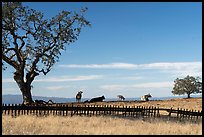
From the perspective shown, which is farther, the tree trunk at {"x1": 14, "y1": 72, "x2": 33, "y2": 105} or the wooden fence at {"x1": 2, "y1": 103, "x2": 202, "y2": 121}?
the tree trunk at {"x1": 14, "y1": 72, "x2": 33, "y2": 105}

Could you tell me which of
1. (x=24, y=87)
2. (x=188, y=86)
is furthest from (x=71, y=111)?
(x=188, y=86)

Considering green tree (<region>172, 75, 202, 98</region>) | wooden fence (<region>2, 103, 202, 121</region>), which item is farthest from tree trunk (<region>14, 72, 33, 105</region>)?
green tree (<region>172, 75, 202, 98</region>)

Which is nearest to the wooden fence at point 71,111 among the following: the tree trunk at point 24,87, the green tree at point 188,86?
the tree trunk at point 24,87

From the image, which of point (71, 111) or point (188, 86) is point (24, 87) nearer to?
point (71, 111)

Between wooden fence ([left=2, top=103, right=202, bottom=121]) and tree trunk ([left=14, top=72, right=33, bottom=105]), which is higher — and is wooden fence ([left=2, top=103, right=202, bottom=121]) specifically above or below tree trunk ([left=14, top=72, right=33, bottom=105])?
below

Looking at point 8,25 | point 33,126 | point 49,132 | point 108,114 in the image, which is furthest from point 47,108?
point 8,25

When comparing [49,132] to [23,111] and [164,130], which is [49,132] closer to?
[164,130]

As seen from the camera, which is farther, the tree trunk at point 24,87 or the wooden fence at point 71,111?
the tree trunk at point 24,87

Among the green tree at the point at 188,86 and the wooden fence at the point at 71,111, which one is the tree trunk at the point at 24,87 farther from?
the green tree at the point at 188,86

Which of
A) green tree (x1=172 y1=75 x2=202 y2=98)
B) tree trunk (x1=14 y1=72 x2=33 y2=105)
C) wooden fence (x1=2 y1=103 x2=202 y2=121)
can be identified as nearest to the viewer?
wooden fence (x1=2 y1=103 x2=202 y2=121)

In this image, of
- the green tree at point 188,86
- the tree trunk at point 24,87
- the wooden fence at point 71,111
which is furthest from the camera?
the green tree at point 188,86

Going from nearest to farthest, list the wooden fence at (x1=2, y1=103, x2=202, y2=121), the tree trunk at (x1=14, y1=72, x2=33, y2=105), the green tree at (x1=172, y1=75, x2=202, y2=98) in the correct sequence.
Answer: the wooden fence at (x1=2, y1=103, x2=202, y2=121), the tree trunk at (x1=14, y1=72, x2=33, y2=105), the green tree at (x1=172, y1=75, x2=202, y2=98)

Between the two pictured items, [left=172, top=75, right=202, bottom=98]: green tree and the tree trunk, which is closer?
the tree trunk

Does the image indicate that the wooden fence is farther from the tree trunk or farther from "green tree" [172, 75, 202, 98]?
"green tree" [172, 75, 202, 98]
